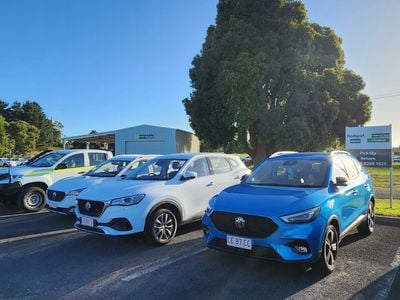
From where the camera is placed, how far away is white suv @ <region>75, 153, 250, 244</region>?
5.93 meters

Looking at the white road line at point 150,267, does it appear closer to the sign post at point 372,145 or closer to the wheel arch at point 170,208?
the wheel arch at point 170,208

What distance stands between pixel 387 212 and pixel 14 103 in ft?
325

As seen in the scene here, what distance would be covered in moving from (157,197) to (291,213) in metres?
2.70

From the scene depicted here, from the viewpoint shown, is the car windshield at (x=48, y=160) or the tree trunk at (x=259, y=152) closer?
the car windshield at (x=48, y=160)

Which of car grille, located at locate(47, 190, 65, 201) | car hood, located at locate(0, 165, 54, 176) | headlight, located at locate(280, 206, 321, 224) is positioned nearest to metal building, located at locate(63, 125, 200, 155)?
car hood, located at locate(0, 165, 54, 176)

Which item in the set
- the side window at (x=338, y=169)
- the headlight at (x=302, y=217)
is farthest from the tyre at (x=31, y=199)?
the side window at (x=338, y=169)

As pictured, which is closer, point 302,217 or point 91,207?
point 302,217

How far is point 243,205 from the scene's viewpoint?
468 cm

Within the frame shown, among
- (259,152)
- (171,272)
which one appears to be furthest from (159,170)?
(259,152)

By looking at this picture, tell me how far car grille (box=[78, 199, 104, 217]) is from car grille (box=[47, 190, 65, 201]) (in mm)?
2166

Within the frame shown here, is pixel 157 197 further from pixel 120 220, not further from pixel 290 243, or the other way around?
pixel 290 243

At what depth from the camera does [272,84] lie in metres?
25.4

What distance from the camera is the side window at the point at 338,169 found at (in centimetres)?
543

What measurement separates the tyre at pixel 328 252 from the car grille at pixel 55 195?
6.21 metres
